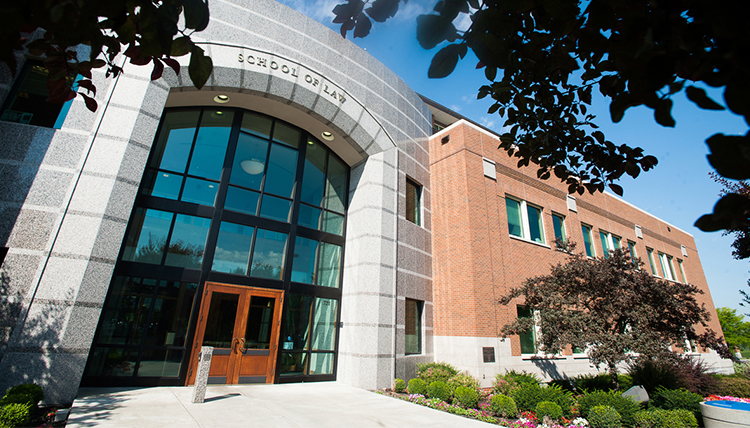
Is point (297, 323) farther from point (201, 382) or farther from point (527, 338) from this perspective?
point (527, 338)

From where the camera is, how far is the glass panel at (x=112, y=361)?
8846 millimetres

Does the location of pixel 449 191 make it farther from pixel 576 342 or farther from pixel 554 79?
pixel 554 79

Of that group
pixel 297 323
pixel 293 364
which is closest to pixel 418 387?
pixel 293 364

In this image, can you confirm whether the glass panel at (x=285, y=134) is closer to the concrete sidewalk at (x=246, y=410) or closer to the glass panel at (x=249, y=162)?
the glass panel at (x=249, y=162)

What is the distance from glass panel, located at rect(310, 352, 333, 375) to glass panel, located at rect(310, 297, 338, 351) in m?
0.20

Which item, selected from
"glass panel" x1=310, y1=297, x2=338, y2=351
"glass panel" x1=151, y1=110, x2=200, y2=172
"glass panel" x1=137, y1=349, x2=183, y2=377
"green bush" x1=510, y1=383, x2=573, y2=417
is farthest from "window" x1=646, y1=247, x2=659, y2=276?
"glass panel" x1=151, y1=110, x2=200, y2=172

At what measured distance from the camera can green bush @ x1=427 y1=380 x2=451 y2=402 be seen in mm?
9922

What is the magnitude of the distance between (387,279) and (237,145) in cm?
706

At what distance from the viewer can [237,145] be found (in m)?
12.2

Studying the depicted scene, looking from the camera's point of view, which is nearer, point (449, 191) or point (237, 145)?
point (237, 145)

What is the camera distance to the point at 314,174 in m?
13.8

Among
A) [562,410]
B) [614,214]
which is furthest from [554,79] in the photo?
[614,214]

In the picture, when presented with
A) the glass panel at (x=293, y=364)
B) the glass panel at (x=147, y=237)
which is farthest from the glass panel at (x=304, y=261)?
the glass panel at (x=147, y=237)

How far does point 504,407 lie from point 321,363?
6.08 m
